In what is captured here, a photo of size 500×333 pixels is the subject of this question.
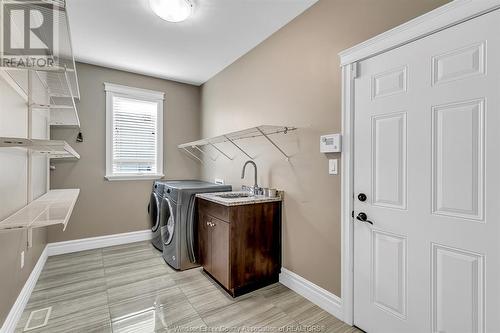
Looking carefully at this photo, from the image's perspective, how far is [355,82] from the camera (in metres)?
1.81

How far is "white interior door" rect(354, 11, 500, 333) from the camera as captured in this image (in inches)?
47.8

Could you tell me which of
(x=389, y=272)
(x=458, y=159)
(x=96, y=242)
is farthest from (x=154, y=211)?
(x=458, y=159)

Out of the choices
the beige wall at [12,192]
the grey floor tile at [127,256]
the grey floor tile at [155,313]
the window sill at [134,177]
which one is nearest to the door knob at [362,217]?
the grey floor tile at [155,313]

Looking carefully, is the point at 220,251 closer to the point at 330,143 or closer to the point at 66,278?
the point at 330,143

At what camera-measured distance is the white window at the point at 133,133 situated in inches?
141

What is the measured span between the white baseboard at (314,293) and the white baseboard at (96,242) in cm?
241

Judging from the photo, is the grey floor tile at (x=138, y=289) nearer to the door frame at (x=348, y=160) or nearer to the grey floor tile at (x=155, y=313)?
the grey floor tile at (x=155, y=313)

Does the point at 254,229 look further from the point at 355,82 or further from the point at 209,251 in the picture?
the point at 355,82

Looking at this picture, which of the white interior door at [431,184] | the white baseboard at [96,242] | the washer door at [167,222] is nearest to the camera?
the white interior door at [431,184]

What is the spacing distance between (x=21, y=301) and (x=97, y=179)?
1821 millimetres

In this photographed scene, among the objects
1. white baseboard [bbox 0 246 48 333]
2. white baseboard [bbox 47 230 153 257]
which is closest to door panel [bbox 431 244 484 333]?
white baseboard [bbox 0 246 48 333]

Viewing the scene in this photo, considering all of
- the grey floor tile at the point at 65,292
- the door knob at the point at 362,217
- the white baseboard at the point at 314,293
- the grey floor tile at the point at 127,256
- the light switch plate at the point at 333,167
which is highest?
the light switch plate at the point at 333,167

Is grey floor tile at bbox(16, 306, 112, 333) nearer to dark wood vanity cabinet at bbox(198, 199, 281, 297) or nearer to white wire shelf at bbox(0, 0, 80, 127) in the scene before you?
dark wood vanity cabinet at bbox(198, 199, 281, 297)

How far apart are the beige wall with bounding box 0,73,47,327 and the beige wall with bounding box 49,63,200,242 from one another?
3.77ft
